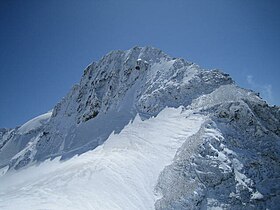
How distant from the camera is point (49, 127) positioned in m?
42.8

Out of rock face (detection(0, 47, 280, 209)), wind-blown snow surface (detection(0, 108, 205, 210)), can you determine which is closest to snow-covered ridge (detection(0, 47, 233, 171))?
rock face (detection(0, 47, 280, 209))

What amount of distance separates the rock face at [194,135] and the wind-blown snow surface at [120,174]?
1.11m

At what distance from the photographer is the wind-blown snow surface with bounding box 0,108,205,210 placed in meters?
13.0

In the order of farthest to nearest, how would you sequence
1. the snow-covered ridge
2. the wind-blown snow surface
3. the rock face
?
1. the snow-covered ridge
2. the rock face
3. the wind-blown snow surface

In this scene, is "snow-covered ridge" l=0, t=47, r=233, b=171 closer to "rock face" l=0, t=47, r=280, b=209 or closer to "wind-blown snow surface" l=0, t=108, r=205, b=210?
"rock face" l=0, t=47, r=280, b=209

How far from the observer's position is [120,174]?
16953mm

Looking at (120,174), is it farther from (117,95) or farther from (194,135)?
(117,95)

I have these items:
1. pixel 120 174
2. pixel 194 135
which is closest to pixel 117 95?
pixel 194 135

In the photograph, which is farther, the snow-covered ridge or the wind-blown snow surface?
the snow-covered ridge

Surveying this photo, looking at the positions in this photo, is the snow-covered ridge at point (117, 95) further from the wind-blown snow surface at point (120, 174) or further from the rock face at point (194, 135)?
the wind-blown snow surface at point (120, 174)

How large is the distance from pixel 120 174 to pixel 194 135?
6.65 m

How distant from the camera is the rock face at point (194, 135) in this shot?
15148 mm

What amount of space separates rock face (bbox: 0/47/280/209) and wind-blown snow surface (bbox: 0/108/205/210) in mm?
1111

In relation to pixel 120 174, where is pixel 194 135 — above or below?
above
